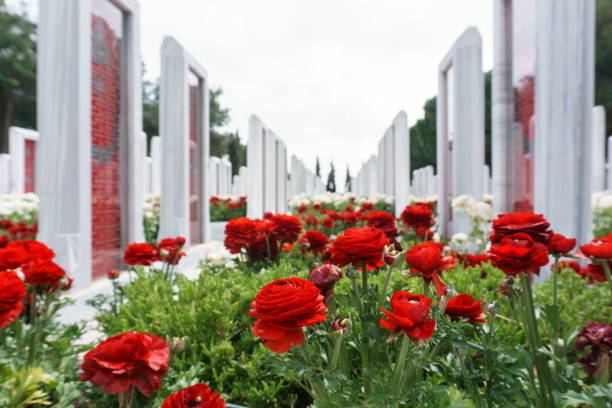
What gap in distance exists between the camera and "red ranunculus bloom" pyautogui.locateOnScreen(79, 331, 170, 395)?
927 mm

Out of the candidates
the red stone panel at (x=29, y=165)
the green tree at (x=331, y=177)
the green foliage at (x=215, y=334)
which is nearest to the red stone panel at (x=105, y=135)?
the green foliage at (x=215, y=334)

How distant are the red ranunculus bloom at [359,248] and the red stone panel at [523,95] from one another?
425 cm

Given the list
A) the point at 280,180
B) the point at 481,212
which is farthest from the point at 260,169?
the point at 481,212

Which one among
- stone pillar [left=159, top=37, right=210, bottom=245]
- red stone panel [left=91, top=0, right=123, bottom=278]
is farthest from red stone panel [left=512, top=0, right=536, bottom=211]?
stone pillar [left=159, top=37, right=210, bottom=245]

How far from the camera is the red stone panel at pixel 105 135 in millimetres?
4758

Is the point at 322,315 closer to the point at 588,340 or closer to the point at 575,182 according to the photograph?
the point at 588,340

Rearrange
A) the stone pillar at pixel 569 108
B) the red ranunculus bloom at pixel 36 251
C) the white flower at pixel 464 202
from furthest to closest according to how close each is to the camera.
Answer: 1. the white flower at pixel 464 202
2. the stone pillar at pixel 569 108
3. the red ranunculus bloom at pixel 36 251

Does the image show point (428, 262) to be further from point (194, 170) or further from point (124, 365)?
point (194, 170)

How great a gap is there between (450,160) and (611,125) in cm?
2066

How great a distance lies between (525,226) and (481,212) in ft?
9.33

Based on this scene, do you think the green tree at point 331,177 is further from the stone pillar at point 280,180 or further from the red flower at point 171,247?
the red flower at point 171,247

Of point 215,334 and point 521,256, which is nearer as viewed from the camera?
point 521,256

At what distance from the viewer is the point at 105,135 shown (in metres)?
4.99

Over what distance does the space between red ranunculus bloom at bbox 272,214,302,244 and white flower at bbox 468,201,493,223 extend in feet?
6.55
